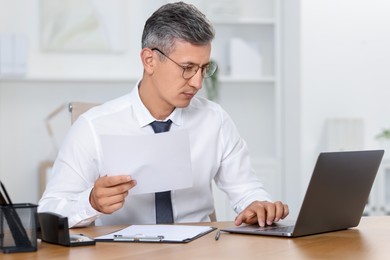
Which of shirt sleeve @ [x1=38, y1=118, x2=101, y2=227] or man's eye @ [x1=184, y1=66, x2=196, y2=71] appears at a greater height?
man's eye @ [x1=184, y1=66, x2=196, y2=71]

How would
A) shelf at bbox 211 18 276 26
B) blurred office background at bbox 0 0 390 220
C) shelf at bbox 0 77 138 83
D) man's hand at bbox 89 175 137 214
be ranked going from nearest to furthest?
1. man's hand at bbox 89 175 137 214
2. shelf at bbox 0 77 138 83
3. blurred office background at bbox 0 0 390 220
4. shelf at bbox 211 18 276 26

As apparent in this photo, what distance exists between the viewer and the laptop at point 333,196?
1.96 m

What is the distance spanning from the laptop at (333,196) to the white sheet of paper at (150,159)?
0.20 m

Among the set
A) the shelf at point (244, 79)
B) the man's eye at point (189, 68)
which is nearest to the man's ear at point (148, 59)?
the man's eye at point (189, 68)

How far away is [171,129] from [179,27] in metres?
0.34

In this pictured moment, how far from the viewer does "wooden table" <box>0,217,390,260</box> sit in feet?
5.78

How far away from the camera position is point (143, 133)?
2562 millimetres

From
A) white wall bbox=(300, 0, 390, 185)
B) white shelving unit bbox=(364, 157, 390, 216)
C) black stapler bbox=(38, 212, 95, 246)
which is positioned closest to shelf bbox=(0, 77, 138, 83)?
white wall bbox=(300, 0, 390, 185)

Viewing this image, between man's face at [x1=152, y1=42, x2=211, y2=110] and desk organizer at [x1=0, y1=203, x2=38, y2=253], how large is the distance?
0.79 m

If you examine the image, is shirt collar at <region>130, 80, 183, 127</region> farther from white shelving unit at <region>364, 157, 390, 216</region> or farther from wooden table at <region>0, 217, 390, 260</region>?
white shelving unit at <region>364, 157, 390, 216</region>

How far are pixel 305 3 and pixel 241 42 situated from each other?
0.54 metres

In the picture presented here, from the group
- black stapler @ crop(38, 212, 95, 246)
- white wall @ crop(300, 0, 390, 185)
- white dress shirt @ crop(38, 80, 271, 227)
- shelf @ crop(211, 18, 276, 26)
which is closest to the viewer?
black stapler @ crop(38, 212, 95, 246)

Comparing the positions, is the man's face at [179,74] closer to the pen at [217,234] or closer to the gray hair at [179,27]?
the gray hair at [179,27]

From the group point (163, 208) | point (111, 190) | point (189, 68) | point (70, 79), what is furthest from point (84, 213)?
point (70, 79)
